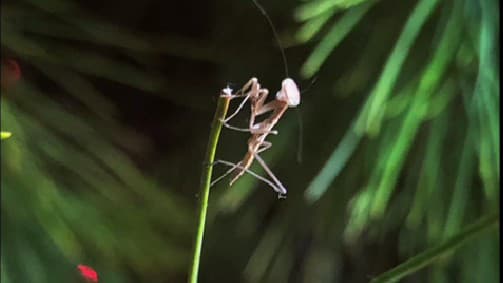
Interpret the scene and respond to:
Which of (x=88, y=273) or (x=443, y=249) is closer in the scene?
(x=443, y=249)

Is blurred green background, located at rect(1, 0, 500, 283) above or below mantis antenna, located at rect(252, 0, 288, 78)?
below

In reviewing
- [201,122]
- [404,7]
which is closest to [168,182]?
[201,122]

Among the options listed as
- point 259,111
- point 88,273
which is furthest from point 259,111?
point 88,273

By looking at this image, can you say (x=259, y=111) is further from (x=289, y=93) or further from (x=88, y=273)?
(x=88, y=273)

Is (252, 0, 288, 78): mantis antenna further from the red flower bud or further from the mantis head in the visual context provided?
the red flower bud

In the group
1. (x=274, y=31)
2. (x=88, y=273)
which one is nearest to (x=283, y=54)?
(x=274, y=31)

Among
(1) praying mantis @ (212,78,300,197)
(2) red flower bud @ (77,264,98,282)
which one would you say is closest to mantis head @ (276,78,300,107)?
(1) praying mantis @ (212,78,300,197)
